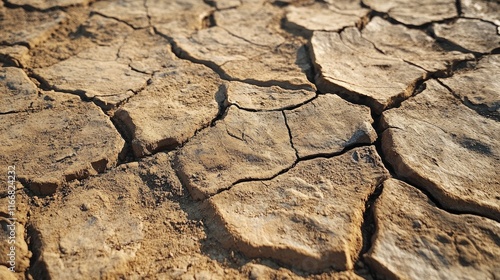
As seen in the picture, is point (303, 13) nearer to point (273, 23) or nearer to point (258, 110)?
point (273, 23)

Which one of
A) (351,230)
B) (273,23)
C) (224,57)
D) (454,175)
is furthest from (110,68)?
(454,175)

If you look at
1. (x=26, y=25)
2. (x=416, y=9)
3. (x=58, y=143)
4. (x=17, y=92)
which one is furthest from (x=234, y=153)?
(x=416, y=9)

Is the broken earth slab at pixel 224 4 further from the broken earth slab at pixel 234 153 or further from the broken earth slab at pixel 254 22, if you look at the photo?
the broken earth slab at pixel 234 153

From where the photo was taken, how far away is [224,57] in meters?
2.22

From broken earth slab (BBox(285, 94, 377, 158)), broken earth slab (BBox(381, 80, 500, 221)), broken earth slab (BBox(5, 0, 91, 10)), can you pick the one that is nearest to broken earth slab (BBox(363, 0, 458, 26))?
broken earth slab (BBox(381, 80, 500, 221))

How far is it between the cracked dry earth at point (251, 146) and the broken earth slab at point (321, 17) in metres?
0.02

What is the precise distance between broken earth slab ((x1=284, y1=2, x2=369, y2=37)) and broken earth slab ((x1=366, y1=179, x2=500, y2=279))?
4.38 feet

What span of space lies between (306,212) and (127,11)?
1.98 meters

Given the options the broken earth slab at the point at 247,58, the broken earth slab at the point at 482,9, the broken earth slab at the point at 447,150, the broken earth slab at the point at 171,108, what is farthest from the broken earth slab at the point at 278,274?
the broken earth slab at the point at 482,9

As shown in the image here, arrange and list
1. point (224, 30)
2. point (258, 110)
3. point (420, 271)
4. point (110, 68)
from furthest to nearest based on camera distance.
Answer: point (224, 30)
point (110, 68)
point (258, 110)
point (420, 271)

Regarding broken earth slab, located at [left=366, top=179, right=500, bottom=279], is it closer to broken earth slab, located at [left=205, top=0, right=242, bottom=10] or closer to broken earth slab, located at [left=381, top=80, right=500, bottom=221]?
broken earth slab, located at [left=381, top=80, right=500, bottom=221]

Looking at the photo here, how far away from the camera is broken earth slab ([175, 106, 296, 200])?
1.56 meters

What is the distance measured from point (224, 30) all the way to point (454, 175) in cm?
160

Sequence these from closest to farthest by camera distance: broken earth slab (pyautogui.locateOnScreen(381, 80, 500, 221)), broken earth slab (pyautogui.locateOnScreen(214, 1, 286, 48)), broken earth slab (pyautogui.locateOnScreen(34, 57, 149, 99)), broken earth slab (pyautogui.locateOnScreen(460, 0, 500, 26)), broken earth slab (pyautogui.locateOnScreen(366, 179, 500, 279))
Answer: broken earth slab (pyautogui.locateOnScreen(366, 179, 500, 279)) < broken earth slab (pyautogui.locateOnScreen(381, 80, 500, 221)) < broken earth slab (pyautogui.locateOnScreen(34, 57, 149, 99)) < broken earth slab (pyautogui.locateOnScreen(214, 1, 286, 48)) < broken earth slab (pyautogui.locateOnScreen(460, 0, 500, 26))
